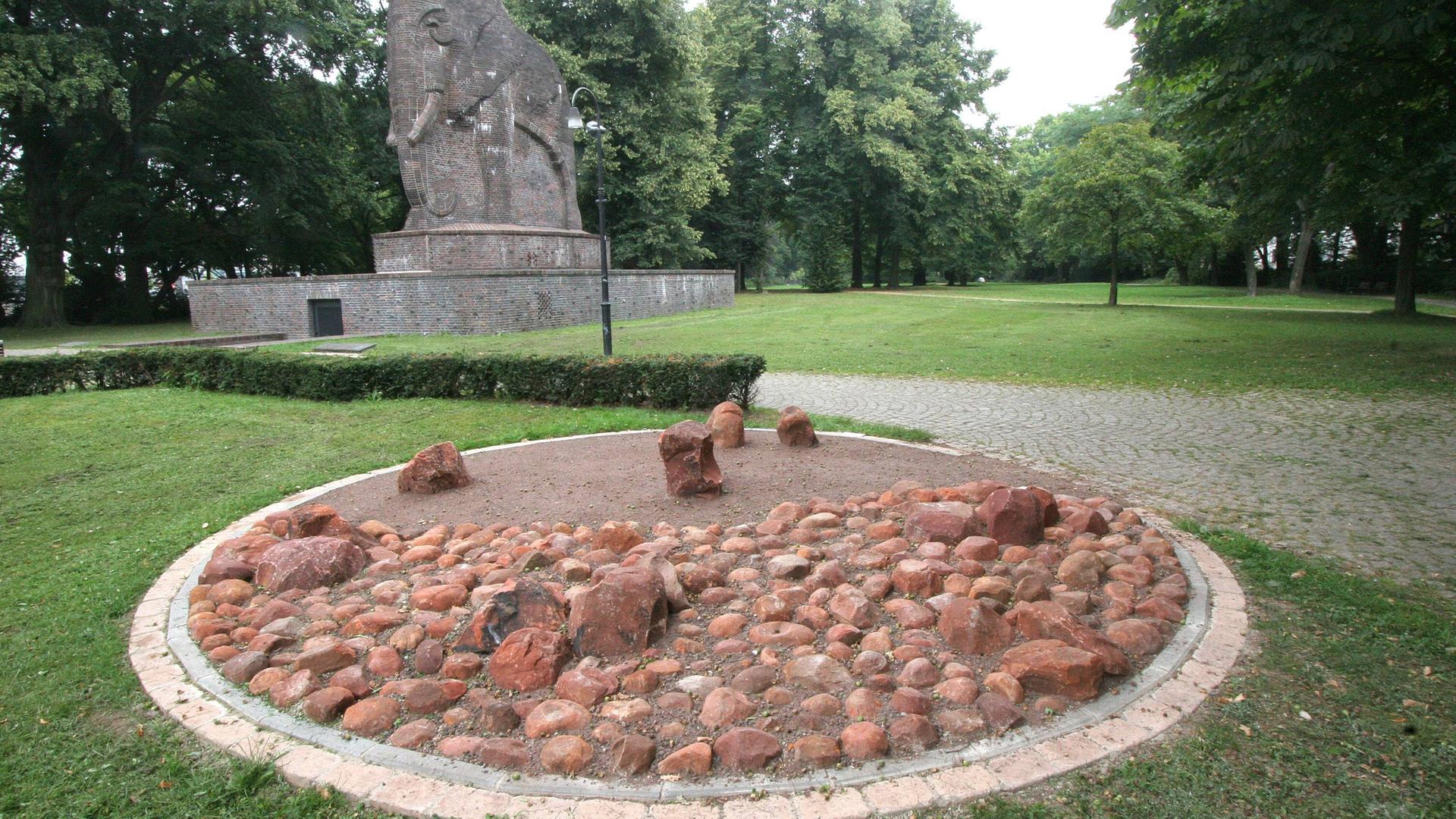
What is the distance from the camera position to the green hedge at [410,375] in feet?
31.1

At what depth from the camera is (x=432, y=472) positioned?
5.98 metres

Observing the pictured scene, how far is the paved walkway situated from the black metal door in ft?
44.8

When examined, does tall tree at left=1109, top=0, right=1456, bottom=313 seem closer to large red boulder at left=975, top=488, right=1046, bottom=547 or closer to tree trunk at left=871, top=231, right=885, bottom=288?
large red boulder at left=975, top=488, right=1046, bottom=547

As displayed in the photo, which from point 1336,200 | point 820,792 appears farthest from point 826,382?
point 1336,200

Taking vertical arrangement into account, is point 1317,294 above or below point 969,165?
below

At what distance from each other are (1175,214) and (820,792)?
27.4 meters

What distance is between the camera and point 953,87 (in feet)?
134

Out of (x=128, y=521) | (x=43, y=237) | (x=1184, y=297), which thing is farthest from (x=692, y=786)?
(x=1184, y=297)

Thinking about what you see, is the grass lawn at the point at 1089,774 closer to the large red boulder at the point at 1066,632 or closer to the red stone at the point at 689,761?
the large red boulder at the point at 1066,632

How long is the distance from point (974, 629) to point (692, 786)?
4.78 ft

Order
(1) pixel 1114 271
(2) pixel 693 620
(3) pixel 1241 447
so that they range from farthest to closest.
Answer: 1. (1) pixel 1114 271
2. (3) pixel 1241 447
3. (2) pixel 693 620

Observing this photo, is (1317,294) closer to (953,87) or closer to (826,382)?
(953,87)

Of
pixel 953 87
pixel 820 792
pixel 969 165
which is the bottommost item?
pixel 820 792

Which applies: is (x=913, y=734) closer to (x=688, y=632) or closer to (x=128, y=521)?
(x=688, y=632)
